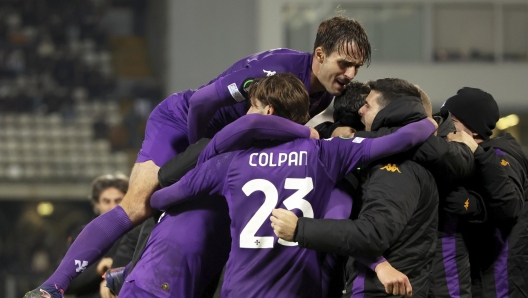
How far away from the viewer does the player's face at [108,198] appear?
23.1ft

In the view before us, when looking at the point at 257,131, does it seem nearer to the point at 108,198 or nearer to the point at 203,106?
the point at 203,106

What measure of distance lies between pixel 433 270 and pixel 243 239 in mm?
1056

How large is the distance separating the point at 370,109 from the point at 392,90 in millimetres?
148

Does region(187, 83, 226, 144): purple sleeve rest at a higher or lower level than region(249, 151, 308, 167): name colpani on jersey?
higher

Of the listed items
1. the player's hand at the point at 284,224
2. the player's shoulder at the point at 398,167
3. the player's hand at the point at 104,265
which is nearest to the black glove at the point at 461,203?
the player's shoulder at the point at 398,167

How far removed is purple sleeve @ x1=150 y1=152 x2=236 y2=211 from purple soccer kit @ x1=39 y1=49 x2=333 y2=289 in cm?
54

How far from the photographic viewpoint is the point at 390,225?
3.53 metres

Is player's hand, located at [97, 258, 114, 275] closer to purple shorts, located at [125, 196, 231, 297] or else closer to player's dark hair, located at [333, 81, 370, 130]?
purple shorts, located at [125, 196, 231, 297]

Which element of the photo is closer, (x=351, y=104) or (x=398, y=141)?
(x=398, y=141)

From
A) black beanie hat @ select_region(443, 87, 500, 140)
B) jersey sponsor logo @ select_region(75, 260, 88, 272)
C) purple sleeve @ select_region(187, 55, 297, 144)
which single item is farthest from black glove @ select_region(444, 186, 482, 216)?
jersey sponsor logo @ select_region(75, 260, 88, 272)

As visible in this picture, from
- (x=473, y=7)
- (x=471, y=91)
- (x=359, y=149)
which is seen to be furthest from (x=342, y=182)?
(x=473, y=7)

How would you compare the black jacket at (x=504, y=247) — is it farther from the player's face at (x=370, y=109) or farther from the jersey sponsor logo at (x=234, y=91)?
the jersey sponsor logo at (x=234, y=91)

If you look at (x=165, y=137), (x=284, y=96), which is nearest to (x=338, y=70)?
(x=284, y=96)

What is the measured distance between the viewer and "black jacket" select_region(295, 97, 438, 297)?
11.5 ft
